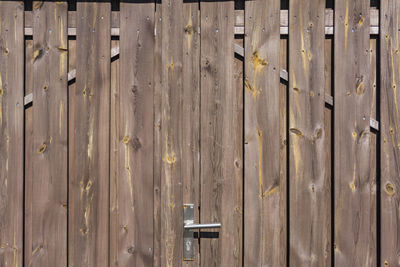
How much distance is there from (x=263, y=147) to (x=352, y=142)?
51 cm

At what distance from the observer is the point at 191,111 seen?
1720mm

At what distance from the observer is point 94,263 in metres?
1.72

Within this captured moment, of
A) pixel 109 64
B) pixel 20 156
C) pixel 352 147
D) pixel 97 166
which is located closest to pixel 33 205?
pixel 20 156

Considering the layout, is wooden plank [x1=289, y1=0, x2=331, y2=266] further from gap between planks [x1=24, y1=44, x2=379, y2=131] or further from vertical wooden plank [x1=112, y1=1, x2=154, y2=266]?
vertical wooden plank [x1=112, y1=1, x2=154, y2=266]

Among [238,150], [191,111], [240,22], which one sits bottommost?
[238,150]

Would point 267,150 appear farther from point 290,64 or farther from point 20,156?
point 20,156

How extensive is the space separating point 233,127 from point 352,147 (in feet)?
2.29

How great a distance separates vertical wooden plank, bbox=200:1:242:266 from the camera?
1698 millimetres

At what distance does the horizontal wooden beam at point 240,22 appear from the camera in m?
1.70

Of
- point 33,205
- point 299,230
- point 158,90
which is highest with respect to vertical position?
point 158,90

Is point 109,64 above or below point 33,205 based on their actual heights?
above

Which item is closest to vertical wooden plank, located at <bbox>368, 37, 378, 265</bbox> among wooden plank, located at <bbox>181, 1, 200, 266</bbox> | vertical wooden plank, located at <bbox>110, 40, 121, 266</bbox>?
wooden plank, located at <bbox>181, 1, 200, 266</bbox>

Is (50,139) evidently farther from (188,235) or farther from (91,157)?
(188,235)

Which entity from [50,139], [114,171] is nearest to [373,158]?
[114,171]
